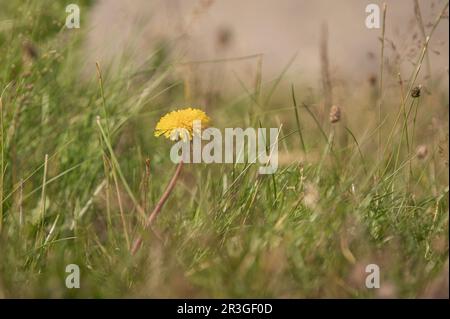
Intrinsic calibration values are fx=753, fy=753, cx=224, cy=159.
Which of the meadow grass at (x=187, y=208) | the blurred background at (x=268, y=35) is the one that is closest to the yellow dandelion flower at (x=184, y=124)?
the meadow grass at (x=187, y=208)

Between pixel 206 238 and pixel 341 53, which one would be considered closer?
pixel 206 238

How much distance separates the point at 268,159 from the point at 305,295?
432 millimetres

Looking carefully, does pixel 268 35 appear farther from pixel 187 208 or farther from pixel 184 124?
pixel 184 124

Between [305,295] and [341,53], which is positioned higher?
[341,53]

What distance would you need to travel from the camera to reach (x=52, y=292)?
4.13 ft

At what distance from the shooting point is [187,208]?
189cm

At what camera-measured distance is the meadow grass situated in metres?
1.31

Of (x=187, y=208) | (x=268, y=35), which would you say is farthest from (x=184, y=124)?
(x=268, y=35)

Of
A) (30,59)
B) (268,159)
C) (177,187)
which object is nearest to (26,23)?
(30,59)

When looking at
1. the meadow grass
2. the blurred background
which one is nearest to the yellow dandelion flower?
the meadow grass

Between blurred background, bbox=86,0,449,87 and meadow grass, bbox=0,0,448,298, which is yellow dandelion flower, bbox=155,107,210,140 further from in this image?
blurred background, bbox=86,0,449,87

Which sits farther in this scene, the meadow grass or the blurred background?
the blurred background
